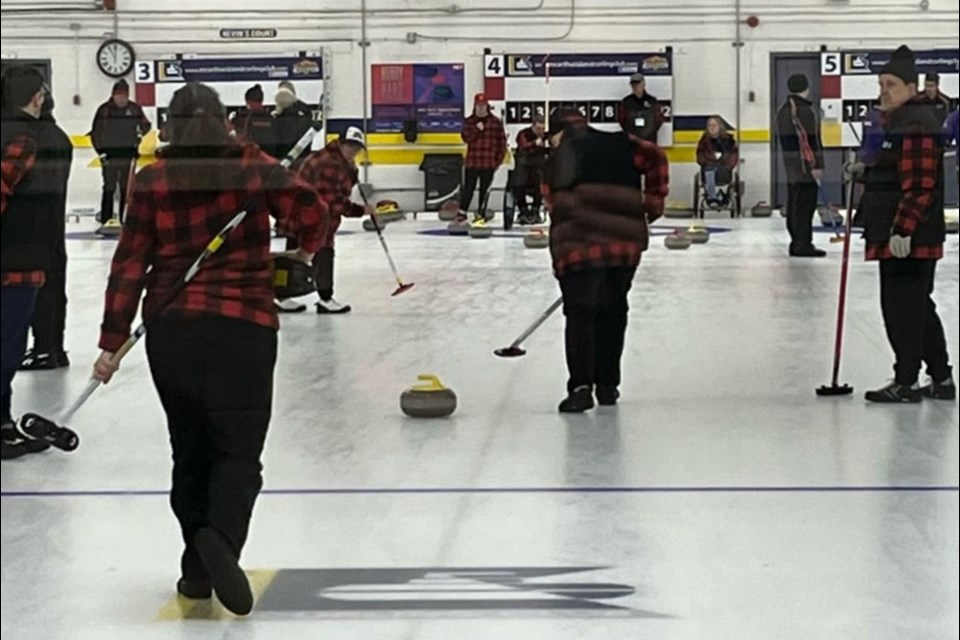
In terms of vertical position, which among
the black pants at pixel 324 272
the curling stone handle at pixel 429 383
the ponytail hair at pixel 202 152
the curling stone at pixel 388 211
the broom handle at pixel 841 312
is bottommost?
the curling stone handle at pixel 429 383

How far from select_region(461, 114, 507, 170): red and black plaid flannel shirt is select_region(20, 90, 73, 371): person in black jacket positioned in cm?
59

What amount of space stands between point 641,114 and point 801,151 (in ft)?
0.84

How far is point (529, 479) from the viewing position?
3631 millimetres

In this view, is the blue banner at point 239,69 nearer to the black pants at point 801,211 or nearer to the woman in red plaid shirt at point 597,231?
the woman in red plaid shirt at point 597,231

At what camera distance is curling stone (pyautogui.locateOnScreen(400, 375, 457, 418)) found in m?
3.62

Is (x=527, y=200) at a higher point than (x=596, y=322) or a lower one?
higher

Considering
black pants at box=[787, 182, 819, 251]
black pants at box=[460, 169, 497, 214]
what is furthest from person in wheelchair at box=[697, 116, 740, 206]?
black pants at box=[460, 169, 497, 214]

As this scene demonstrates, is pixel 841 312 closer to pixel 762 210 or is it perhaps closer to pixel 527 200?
pixel 762 210

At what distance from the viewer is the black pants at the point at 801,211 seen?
9.15ft

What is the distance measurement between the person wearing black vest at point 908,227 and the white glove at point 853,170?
0.10ft

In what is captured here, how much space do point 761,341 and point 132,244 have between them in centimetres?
169

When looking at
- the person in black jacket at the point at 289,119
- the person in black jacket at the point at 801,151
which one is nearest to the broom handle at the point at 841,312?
the person in black jacket at the point at 801,151

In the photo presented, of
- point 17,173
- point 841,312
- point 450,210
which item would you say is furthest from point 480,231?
point 841,312

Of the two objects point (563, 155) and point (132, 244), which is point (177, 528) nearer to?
point (132, 244)
